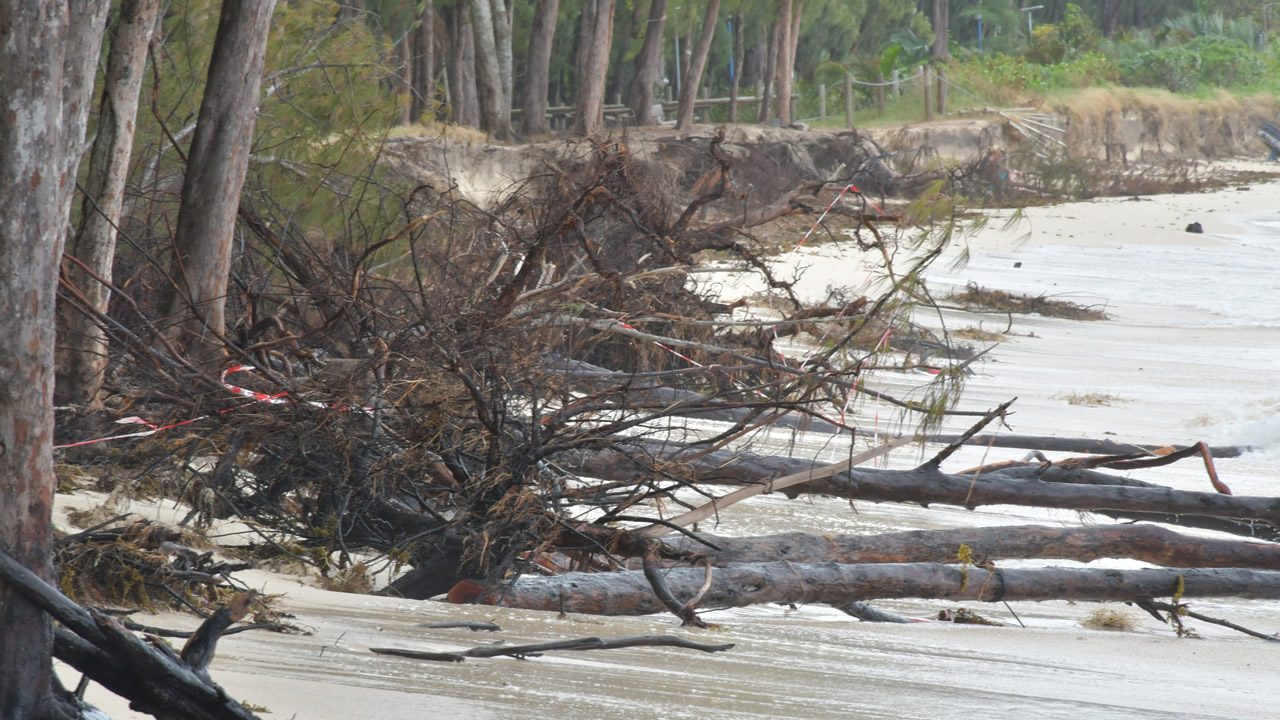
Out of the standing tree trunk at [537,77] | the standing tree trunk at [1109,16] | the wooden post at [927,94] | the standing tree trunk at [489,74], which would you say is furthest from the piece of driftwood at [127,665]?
the standing tree trunk at [1109,16]

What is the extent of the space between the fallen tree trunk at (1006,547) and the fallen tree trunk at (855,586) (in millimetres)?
102

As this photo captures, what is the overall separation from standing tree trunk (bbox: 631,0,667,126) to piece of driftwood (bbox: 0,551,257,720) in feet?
74.4

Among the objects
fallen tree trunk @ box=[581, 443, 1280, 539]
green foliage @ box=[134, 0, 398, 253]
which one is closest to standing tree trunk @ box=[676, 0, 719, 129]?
green foliage @ box=[134, 0, 398, 253]

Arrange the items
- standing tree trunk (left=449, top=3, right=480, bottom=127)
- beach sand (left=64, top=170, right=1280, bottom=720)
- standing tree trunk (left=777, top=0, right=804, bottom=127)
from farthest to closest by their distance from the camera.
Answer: standing tree trunk (left=777, top=0, right=804, bottom=127) → standing tree trunk (left=449, top=3, right=480, bottom=127) → beach sand (left=64, top=170, right=1280, bottom=720)

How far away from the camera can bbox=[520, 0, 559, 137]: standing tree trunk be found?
22.3 meters

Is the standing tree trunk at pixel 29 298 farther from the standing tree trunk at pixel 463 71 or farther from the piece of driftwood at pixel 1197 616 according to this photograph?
the standing tree trunk at pixel 463 71

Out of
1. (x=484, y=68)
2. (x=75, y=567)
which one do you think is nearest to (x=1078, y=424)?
(x=75, y=567)

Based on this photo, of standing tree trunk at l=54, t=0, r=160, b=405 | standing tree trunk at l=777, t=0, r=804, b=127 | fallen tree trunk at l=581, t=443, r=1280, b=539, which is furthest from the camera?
standing tree trunk at l=777, t=0, r=804, b=127

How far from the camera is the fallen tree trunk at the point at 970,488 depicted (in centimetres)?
538

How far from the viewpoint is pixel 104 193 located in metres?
5.74

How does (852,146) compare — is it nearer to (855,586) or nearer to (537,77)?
(537,77)

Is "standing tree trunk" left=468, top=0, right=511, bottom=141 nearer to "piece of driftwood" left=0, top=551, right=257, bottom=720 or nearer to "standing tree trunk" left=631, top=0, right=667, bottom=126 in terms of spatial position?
"standing tree trunk" left=631, top=0, right=667, bottom=126

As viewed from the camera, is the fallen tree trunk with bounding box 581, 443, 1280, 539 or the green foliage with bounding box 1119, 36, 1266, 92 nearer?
the fallen tree trunk with bounding box 581, 443, 1280, 539

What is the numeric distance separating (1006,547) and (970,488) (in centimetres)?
44
